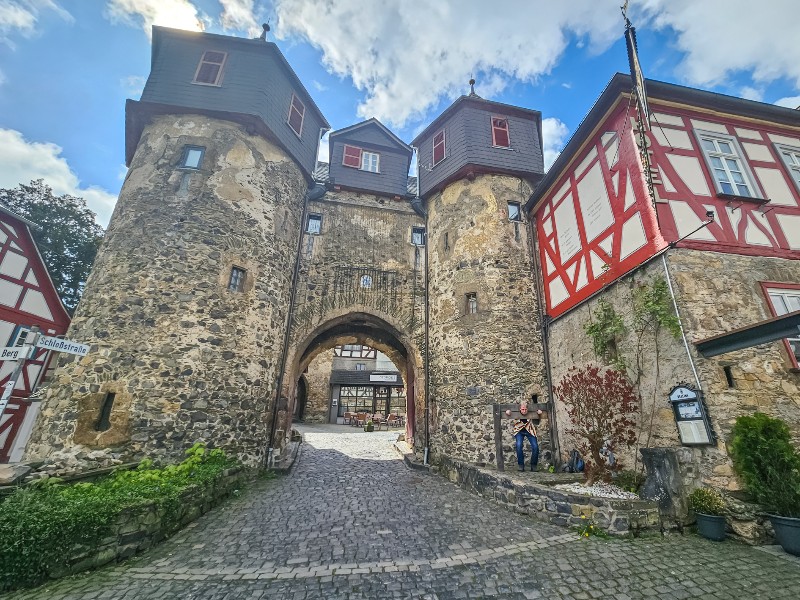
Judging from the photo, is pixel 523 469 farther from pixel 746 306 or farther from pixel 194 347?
pixel 194 347

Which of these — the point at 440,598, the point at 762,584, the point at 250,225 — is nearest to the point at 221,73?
the point at 250,225

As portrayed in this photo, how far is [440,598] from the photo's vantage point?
3.37m

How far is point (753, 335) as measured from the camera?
15.3 feet

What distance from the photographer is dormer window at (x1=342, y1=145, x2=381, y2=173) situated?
1332 centimetres

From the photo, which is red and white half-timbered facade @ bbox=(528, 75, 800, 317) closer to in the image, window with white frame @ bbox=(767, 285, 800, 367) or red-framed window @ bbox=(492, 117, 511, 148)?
window with white frame @ bbox=(767, 285, 800, 367)

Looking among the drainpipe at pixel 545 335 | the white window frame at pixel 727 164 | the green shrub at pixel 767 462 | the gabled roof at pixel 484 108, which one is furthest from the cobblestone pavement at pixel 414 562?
the gabled roof at pixel 484 108

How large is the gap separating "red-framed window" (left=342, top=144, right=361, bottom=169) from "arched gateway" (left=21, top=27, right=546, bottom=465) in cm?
10

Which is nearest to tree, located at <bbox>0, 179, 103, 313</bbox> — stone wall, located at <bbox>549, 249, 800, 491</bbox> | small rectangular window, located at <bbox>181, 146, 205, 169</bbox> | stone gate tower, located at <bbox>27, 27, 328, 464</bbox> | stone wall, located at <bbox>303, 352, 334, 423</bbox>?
stone gate tower, located at <bbox>27, 27, 328, 464</bbox>

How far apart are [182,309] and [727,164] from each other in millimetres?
12340

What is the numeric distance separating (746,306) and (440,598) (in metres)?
6.54

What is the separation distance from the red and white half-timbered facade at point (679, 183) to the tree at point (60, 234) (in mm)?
19953

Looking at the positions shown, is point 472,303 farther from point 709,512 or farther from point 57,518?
point 57,518

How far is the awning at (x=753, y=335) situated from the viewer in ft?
14.1

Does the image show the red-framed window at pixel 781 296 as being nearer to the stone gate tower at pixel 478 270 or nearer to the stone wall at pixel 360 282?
the stone gate tower at pixel 478 270
